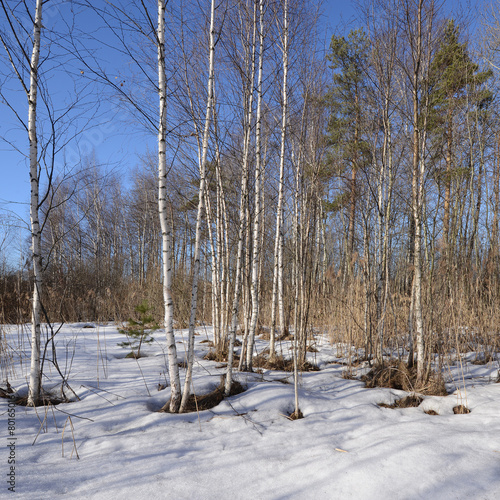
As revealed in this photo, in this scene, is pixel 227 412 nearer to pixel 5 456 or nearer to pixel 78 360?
pixel 5 456

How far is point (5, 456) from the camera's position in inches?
74.7

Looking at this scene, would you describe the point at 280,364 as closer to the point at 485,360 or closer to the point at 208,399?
the point at 208,399

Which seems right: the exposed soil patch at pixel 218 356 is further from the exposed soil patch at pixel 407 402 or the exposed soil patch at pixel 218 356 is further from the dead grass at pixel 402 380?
the exposed soil patch at pixel 407 402

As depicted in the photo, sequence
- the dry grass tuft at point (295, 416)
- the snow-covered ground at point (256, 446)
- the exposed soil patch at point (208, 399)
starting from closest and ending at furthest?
the snow-covered ground at point (256, 446) < the dry grass tuft at point (295, 416) < the exposed soil patch at point (208, 399)

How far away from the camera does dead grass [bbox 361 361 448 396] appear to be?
3.02m

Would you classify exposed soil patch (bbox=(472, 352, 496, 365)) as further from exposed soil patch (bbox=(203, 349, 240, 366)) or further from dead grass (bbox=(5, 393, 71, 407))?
dead grass (bbox=(5, 393, 71, 407))

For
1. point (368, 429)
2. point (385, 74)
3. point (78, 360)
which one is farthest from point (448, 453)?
point (78, 360)

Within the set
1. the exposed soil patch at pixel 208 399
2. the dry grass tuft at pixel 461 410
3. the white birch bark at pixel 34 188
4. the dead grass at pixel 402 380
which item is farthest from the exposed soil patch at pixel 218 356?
the dry grass tuft at pixel 461 410

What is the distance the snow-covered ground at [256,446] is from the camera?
1.64m

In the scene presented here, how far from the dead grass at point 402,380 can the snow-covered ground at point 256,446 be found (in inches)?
5.5

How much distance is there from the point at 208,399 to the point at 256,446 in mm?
864

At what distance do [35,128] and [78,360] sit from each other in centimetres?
284

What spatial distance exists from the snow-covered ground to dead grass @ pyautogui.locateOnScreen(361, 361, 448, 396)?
0.14 m

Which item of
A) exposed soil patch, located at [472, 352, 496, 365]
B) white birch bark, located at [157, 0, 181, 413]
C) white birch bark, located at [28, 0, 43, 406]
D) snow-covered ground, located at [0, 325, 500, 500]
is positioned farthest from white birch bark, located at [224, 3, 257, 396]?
exposed soil patch, located at [472, 352, 496, 365]
